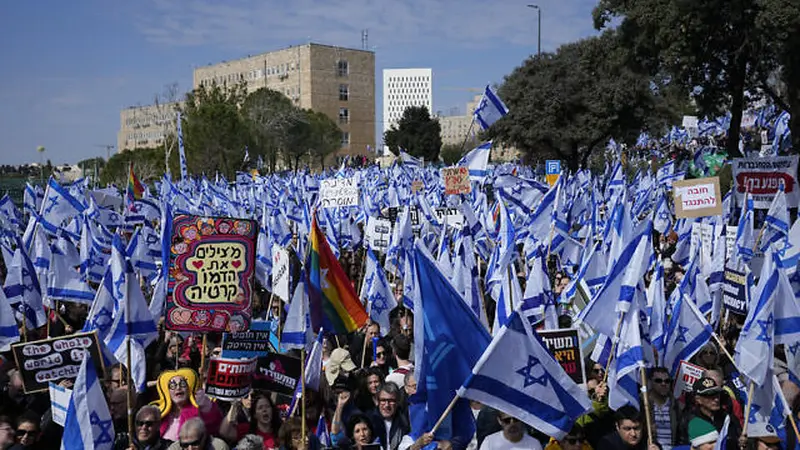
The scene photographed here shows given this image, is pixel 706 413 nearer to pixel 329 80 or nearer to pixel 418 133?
pixel 418 133

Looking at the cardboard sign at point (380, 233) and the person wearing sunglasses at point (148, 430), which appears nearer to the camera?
the person wearing sunglasses at point (148, 430)

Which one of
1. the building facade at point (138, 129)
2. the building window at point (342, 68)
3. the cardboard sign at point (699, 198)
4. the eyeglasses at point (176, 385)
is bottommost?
the eyeglasses at point (176, 385)

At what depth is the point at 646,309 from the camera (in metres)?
7.69

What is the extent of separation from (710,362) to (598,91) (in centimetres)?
3307

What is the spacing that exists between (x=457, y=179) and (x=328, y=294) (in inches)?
377

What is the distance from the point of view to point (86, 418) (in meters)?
5.97

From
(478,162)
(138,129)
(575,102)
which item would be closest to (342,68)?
(138,129)

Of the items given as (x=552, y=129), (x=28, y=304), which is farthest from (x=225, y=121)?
(x=28, y=304)

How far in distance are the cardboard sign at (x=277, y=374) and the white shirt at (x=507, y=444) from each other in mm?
2217

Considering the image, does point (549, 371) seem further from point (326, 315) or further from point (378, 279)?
point (378, 279)

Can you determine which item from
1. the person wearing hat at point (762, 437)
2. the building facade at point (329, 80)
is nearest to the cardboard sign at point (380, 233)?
the person wearing hat at point (762, 437)

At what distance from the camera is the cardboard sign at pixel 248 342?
24.3 ft

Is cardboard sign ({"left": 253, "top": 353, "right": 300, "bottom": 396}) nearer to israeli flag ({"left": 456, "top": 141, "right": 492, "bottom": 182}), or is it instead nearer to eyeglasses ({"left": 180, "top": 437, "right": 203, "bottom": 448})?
eyeglasses ({"left": 180, "top": 437, "right": 203, "bottom": 448})

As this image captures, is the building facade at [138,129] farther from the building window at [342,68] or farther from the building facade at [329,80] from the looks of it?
the building window at [342,68]
